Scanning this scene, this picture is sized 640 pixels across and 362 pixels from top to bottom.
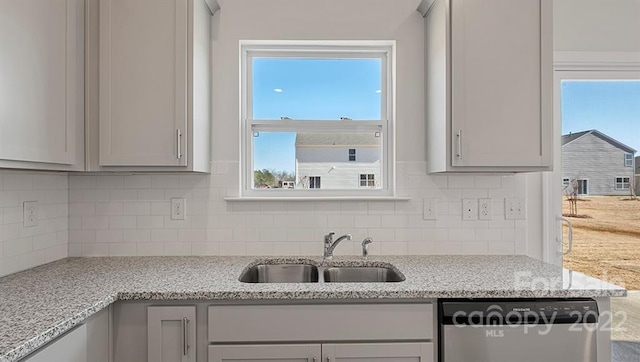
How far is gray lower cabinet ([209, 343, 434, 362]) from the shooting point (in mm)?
1561

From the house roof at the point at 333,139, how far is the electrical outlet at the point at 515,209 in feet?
2.90

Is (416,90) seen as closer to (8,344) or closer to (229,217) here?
(229,217)

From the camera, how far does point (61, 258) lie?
2180 mm

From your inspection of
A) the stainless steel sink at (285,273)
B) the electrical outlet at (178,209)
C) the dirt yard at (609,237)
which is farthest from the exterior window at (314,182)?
the dirt yard at (609,237)

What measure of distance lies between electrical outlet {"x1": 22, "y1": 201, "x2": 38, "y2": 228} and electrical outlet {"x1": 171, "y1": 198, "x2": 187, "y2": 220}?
65 centimetres

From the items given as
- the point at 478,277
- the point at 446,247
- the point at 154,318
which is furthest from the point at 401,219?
the point at 154,318

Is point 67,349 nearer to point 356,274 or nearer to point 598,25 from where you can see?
point 356,274

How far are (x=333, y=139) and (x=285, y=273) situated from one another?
856 mm

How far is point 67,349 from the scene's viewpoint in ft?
4.09

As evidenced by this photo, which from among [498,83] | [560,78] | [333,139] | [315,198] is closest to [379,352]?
[315,198]

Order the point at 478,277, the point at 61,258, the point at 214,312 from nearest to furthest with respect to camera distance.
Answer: the point at 214,312 < the point at 478,277 < the point at 61,258

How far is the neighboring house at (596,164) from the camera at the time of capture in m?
2.43

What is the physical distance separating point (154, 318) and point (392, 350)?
3.15 ft

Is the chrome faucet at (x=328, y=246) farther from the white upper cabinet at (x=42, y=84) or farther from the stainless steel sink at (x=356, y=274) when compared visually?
the white upper cabinet at (x=42, y=84)
